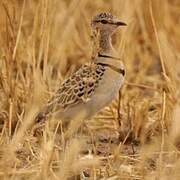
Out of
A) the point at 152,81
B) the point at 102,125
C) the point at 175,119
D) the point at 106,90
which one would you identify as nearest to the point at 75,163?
the point at 175,119

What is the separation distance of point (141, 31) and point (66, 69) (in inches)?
32.6

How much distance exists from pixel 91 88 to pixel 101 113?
0.98 meters

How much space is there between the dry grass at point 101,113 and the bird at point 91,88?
10 cm

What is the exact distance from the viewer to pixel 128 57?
679cm

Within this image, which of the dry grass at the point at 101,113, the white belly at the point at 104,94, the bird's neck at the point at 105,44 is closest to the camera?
the dry grass at the point at 101,113

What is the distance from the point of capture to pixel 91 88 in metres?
4.60

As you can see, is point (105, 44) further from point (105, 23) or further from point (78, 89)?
point (78, 89)

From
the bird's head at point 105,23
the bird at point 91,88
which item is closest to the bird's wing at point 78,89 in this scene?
the bird at point 91,88

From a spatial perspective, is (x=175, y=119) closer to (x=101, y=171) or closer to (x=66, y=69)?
(x=101, y=171)

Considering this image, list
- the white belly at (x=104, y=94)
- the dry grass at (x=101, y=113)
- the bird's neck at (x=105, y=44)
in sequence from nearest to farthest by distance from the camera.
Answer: the dry grass at (x=101, y=113) < the white belly at (x=104, y=94) < the bird's neck at (x=105, y=44)

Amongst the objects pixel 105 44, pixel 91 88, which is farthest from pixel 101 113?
pixel 91 88

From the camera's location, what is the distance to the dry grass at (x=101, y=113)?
397cm

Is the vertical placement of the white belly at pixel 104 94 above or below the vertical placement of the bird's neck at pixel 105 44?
below

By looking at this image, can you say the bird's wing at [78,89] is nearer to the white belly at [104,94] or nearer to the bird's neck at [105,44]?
the white belly at [104,94]
